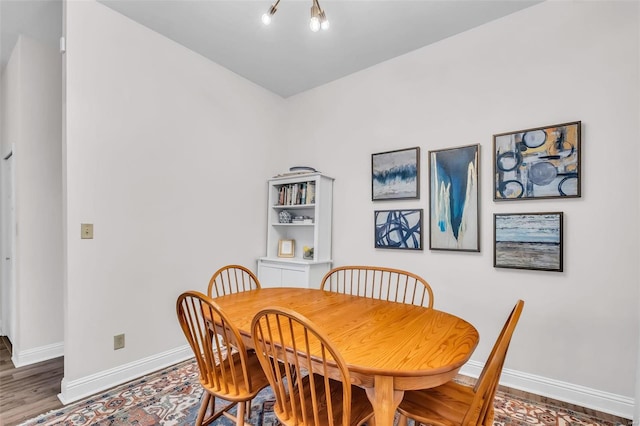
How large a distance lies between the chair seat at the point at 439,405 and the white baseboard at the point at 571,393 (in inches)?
45.6

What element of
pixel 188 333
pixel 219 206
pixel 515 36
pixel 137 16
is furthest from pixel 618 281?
pixel 137 16

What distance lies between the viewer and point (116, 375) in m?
2.23

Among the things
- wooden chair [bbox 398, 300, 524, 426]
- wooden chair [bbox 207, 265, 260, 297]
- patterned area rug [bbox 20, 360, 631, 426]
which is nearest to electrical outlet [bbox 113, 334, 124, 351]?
patterned area rug [bbox 20, 360, 631, 426]

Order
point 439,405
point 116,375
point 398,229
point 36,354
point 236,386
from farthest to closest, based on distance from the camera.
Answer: point 398,229 → point 36,354 → point 116,375 → point 236,386 → point 439,405

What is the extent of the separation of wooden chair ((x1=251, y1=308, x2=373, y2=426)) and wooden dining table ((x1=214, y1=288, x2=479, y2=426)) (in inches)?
3.2

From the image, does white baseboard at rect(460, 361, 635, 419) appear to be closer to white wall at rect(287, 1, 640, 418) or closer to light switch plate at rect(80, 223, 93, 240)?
white wall at rect(287, 1, 640, 418)

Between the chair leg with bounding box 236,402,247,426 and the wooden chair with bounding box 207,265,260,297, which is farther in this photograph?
the wooden chair with bounding box 207,265,260,297

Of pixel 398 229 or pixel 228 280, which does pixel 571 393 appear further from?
pixel 228 280

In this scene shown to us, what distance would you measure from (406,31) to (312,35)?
78 cm

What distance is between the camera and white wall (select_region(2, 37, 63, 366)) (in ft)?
8.53

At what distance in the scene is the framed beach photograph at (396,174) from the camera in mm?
2697

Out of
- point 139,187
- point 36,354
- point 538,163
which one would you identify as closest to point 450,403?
point 538,163

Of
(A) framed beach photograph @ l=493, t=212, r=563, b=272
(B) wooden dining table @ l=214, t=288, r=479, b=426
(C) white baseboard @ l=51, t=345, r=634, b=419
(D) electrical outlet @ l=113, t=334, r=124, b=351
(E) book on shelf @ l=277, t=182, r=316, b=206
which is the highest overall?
(E) book on shelf @ l=277, t=182, r=316, b=206

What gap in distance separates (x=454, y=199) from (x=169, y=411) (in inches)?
98.5
